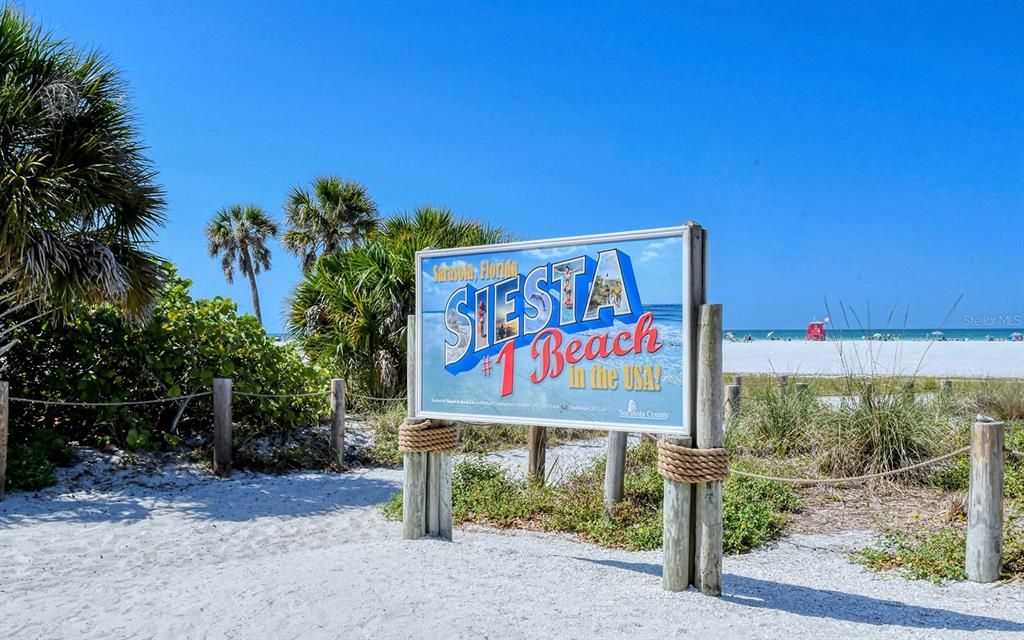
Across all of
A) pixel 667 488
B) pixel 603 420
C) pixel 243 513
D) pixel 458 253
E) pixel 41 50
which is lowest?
pixel 243 513

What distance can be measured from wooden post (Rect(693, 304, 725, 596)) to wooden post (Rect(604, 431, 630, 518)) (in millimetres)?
2153

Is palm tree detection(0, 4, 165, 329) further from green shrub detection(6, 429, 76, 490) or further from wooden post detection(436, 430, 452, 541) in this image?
wooden post detection(436, 430, 452, 541)

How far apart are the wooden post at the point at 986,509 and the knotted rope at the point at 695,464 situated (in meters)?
1.96

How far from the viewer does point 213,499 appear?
26.1ft

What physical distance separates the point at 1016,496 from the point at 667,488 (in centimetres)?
423

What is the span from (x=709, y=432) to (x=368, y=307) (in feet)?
32.6

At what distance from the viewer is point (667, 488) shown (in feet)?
15.5

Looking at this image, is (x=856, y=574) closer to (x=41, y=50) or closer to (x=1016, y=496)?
(x=1016, y=496)

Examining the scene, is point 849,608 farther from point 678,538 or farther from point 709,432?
point 709,432

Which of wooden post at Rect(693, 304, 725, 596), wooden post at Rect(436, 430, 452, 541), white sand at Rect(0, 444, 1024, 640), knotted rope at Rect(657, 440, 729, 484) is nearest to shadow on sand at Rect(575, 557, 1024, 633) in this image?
white sand at Rect(0, 444, 1024, 640)

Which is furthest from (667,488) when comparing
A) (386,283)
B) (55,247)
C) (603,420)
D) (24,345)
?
(386,283)

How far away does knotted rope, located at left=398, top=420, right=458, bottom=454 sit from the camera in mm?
5777

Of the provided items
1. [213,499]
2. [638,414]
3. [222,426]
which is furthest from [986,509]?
[222,426]

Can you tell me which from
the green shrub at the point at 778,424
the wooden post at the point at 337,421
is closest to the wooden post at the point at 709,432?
the green shrub at the point at 778,424
